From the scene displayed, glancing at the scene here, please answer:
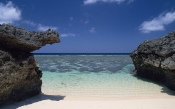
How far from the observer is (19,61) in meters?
8.80

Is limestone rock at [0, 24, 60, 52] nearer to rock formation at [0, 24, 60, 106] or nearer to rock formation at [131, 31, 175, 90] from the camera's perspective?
rock formation at [0, 24, 60, 106]

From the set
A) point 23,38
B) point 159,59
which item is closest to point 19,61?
point 23,38

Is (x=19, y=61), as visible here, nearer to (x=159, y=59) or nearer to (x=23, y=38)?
(x=23, y=38)

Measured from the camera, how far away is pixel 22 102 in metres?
8.51

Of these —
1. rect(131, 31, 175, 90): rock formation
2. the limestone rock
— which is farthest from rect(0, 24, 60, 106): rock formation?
rect(131, 31, 175, 90): rock formation

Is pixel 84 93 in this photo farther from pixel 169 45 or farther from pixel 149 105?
pixel 169 45

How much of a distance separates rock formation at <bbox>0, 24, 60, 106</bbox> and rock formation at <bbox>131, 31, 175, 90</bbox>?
7214mm

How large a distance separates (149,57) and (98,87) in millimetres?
5017

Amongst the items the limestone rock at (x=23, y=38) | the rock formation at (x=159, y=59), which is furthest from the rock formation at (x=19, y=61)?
the rock formation at (x=159, y=59)

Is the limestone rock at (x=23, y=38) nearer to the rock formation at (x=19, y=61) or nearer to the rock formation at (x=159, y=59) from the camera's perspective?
the rock formation at (x=19, y=61)

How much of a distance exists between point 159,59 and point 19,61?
9482 millimetres

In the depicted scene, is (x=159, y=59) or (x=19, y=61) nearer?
(x=19, y=61)

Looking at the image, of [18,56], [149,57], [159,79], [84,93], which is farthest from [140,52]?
[18,56]

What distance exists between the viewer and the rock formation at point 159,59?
12092 millimetres
